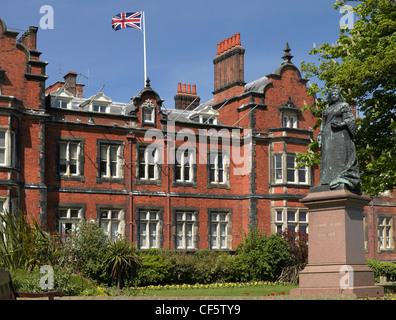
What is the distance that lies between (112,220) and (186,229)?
15.2 ft

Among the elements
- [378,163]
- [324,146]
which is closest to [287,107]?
[378,163]

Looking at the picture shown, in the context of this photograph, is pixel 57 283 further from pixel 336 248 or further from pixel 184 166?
pixel 184 166

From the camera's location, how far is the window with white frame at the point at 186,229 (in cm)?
3503

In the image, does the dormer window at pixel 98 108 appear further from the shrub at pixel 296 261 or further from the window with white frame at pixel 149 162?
the shrub at pixel 296 261

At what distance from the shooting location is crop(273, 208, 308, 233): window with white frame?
36.5 m

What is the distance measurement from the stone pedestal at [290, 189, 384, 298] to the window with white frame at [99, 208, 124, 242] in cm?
1809

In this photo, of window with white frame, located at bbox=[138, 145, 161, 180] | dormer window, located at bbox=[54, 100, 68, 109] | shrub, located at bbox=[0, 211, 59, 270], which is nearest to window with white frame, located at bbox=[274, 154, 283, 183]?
window with white frame, located at bbox=[138, 145, 161, 180]

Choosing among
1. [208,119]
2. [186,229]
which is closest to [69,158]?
[186,229]

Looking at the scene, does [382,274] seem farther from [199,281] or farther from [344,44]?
[344,44]

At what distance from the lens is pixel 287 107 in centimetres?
3834

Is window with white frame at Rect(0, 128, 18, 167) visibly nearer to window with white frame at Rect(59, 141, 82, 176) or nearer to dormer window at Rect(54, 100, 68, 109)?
window with white frame at Rect(59, 141, 82, 176)

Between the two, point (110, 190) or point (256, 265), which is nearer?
point (256, 265)

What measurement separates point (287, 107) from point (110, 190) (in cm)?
1262

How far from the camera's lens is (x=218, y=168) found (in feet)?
121
